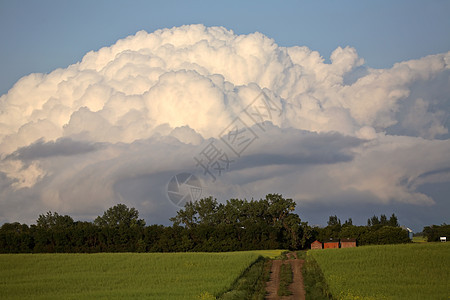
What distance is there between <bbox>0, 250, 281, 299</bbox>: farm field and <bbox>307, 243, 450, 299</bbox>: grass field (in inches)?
344

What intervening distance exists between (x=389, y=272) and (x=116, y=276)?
960 inches

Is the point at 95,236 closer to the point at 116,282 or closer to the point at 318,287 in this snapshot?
the point at 116,282

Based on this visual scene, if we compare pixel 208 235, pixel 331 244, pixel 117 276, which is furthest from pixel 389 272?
pixel 331 244

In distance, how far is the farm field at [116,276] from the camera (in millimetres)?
42812

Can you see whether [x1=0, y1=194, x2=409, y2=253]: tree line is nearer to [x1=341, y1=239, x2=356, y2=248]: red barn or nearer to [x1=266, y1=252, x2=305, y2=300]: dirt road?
[x1=341, y1=239, x2=356, y2=248]: red barn

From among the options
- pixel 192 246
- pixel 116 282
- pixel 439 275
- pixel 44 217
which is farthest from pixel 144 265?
pixel 44 217

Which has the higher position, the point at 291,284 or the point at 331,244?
the point at 331,244

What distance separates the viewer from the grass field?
3847 cm

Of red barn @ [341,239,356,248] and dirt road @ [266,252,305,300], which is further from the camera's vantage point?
red barn @ [341,239,356,248]

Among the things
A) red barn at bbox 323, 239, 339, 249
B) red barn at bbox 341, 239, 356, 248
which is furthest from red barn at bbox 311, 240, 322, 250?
red barn at bbox 341, 239, 356, 248

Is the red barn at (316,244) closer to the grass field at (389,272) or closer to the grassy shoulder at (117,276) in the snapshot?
the grass field at (389,272)

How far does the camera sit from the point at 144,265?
2463 inches

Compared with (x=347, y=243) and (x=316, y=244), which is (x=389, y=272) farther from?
(x=316, y=244)

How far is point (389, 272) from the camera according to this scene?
165ft
